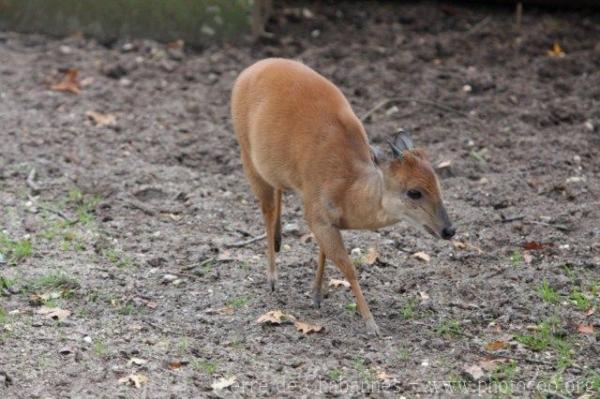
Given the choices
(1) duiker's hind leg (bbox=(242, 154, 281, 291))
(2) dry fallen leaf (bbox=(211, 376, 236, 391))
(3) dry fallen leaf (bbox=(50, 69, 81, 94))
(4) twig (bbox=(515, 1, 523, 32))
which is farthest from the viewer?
(4) twig (bbox=(515, 1, 523, 32))

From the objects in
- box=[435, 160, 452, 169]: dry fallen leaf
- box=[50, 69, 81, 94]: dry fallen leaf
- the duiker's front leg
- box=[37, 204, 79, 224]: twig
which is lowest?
box=[50, 69, 81, 94]: dry fallen leaf

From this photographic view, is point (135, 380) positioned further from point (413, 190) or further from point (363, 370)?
point (413, 190)

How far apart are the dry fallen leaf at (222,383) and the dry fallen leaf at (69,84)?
4.84 meters

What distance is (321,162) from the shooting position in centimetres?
582

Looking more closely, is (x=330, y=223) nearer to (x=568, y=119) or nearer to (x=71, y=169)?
(x=71, y=169)

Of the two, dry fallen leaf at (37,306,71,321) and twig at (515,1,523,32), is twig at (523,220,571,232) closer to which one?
dry fallen leaf at (37,306,71,321)

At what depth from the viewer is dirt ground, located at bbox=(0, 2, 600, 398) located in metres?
5.27

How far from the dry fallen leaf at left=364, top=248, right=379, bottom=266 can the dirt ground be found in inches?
2.4

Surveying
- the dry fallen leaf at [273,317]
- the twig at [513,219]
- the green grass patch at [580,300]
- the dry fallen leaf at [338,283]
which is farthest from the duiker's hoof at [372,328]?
the twig at [513,219]

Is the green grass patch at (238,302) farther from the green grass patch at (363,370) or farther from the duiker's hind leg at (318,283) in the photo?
the green grass patch at (363,370)

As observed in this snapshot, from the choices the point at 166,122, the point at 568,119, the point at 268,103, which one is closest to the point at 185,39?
the point at 166,122

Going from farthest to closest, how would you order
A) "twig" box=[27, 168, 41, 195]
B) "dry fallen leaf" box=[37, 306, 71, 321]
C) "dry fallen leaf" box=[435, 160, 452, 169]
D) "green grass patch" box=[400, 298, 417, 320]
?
"dry fallen leaf" box=[435, 160, 452, 169] → "twig" box=[27, 168, 41, 195] → "green grass patch" box=[400, 298, 417, 320] → "dry fallen leaf" box=[37, 306, 71, 321]

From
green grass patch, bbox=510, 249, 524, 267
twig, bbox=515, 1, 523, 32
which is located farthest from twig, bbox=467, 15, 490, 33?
green grass patch, bbox=510, 249, 524, 267

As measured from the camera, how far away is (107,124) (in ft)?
28.7
